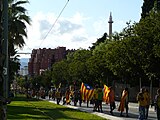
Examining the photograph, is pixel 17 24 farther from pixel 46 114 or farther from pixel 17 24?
pixel 46 114

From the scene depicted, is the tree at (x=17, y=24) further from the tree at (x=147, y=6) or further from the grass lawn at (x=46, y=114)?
the tree at (x=147, y=6)

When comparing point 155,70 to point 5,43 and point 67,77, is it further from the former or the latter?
point 67,77

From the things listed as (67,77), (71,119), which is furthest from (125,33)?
(67,77)

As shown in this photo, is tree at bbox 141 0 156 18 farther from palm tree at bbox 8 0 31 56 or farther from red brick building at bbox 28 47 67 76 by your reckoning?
red brick building at bbox 28 47 67 76

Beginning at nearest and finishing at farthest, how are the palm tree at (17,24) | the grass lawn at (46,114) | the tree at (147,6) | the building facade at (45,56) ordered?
the grass lawn at (46,114) < the palm tree at (17,24) < the tree at (147,6) < the building facade at (45,56)

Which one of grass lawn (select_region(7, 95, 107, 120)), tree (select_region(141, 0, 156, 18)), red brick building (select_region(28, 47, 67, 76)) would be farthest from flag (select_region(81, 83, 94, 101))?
red brick building (select_region(28, 47, 67, 76))

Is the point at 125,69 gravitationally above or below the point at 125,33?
below

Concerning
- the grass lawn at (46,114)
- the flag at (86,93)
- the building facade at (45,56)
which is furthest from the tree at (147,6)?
the building facade at (45,56)

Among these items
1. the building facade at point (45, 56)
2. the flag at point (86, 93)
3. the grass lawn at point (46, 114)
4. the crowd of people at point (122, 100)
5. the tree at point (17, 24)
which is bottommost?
the grass lawn at point (46, 114)

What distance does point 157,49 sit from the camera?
3697cm

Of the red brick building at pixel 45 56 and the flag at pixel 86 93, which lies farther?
the red brick building at pixel 45 56

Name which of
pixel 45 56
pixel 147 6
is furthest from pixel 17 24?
pixel 45 56

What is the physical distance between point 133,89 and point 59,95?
875 inches

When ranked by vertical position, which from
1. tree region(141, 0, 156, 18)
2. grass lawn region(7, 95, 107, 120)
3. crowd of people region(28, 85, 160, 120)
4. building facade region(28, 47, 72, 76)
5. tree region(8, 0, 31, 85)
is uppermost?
building facade region(28, 47, 72, 76)
